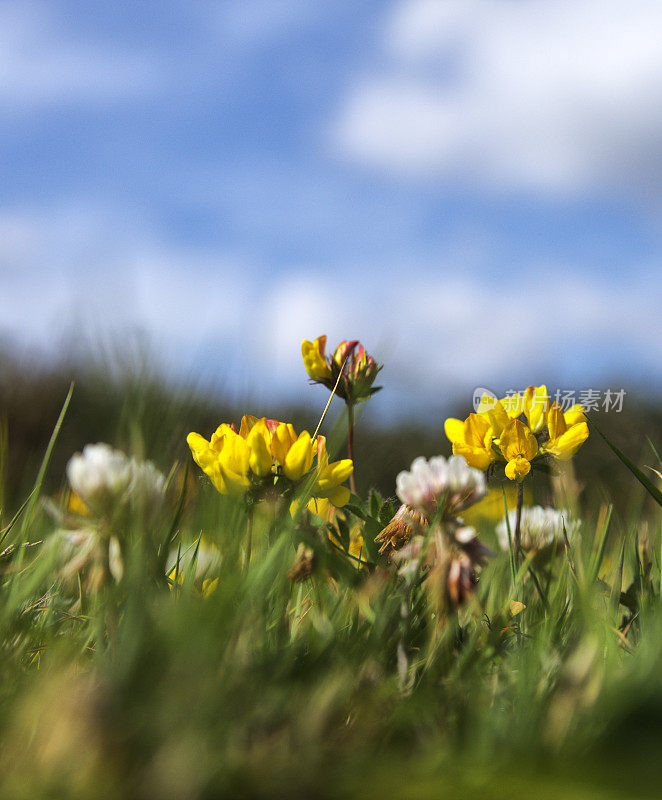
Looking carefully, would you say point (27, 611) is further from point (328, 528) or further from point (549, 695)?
point (549, 695)

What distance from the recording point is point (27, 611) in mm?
1319

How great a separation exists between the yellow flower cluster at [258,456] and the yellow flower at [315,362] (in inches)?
12.3

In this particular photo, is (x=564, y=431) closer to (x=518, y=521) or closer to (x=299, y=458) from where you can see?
(x=518, y=521)

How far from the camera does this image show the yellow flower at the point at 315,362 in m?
1.67

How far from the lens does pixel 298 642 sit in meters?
1.05

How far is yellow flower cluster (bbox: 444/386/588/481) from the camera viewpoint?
5.23 feet

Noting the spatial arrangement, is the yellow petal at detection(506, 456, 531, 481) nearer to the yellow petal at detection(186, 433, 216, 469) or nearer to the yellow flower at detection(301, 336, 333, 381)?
the yellow flower at detection(301, 336, 333, 381)

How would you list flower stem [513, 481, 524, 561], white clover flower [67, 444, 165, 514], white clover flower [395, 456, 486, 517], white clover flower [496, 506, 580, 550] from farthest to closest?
white clover flower [496, 506, 580, 550] < flower stem [513, 481, 524, 561] < white clover flower [395, 456, 486, 517] < white clover flower [67, 444, 165, 514]

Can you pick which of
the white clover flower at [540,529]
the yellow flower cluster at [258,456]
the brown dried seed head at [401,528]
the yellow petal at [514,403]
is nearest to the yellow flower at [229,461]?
the yellow flower cluster at [258,456]

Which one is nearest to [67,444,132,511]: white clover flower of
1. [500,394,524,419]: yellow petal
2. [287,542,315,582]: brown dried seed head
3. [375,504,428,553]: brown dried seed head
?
[287,542,315,582]: brown dried seed head

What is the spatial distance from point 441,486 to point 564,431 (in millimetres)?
581

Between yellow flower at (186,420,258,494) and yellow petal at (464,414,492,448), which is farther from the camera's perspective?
yellow petal at (464,414,492,448)

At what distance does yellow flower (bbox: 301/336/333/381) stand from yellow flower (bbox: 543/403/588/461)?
1.61 feet

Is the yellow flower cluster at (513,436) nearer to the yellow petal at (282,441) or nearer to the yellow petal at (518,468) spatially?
the yellow petal at (518,468)
